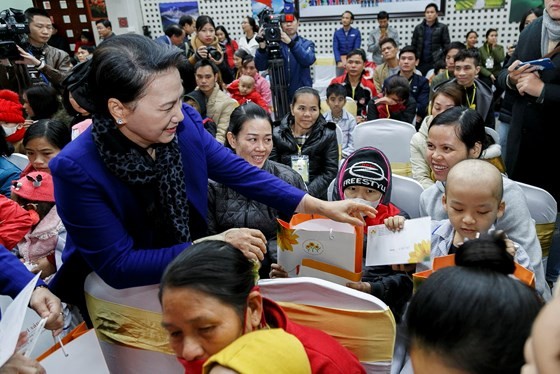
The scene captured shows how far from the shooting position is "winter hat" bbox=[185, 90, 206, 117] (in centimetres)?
393

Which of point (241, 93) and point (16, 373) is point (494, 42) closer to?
point (241, 93)

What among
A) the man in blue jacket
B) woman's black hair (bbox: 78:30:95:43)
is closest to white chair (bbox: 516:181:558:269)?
the man in blue jacket

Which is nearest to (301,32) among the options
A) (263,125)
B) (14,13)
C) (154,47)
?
(14,13)

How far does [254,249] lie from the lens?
116 cm

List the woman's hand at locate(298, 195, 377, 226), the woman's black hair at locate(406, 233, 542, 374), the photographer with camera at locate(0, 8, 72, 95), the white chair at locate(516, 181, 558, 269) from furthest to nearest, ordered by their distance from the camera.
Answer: the photographer with camera at locate(0, 8, 72, 95) → the white chair at locate(516, 181, 558, 269) → the woman's hand at locate(298, 195, 377, 226) → the woman's black hair at locate(406, 233, 542, 374)

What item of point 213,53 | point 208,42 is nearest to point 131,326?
point 213,53

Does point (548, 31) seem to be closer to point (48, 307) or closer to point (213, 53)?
point (48, 307)

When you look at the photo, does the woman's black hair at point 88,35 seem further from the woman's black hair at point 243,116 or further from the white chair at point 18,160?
the woman's black hair at point 243,116

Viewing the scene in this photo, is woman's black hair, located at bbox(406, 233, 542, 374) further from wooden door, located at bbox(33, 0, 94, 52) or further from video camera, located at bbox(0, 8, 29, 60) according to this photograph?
wooden door, located at bbox(33, 0, 94, 52)

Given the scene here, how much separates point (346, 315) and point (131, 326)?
26.6 inches

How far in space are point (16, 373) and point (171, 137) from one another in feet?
2.32

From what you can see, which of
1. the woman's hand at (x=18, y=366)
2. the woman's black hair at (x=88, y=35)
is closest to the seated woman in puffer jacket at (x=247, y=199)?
the woman's hand at (x=18, y=366)

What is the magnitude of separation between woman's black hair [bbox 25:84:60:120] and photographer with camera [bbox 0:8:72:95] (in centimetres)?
11

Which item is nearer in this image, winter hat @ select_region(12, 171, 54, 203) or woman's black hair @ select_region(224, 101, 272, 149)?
winter hat @ select_region(12, 171, 54, 203)
